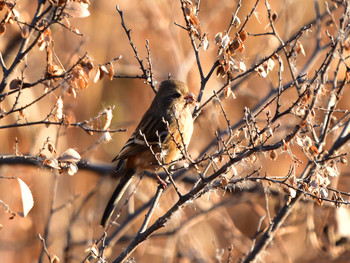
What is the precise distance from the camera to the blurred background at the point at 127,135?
6.80m

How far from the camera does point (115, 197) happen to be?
5.08m

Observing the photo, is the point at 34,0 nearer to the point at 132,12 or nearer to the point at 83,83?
the point at 132,12

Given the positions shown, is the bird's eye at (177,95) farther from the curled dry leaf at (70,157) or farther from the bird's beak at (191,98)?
the curled dry leaf at (70,157)

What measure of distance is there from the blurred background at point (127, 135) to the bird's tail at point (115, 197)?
98cm

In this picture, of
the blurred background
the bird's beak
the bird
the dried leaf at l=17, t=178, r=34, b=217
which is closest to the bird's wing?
the bird

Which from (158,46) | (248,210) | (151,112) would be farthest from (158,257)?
(151,112)

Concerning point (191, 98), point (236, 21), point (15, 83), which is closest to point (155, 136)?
point (191, 98)

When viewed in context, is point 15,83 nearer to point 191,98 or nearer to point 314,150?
point 191,98

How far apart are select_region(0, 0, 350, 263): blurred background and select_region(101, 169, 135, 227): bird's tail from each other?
3.23ft

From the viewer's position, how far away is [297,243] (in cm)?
892

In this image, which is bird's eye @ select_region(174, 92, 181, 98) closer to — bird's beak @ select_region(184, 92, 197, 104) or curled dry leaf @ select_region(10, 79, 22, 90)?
bird's beak @ select_region(184, 92, 197, 104)

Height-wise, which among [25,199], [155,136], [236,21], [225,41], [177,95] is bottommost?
[25,199]

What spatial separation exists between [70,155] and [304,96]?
4.74 ft

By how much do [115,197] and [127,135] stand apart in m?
4.53
